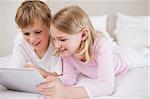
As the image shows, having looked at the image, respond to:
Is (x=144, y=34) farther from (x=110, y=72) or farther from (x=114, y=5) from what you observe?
(x=110, y=72)

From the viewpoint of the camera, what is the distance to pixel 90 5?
2865 mm

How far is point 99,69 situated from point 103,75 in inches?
1.2

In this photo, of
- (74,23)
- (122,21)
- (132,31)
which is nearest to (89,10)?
(122,21)

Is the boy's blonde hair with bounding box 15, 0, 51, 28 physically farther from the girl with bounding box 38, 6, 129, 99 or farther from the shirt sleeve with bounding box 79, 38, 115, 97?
the shirt sleeve with bounding box 79, 38, 115, 97

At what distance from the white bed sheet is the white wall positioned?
5.78ft

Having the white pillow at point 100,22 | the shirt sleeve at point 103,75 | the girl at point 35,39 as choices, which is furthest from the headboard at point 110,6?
the shirt sleeve at point 103,75

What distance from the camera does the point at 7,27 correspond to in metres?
2.81

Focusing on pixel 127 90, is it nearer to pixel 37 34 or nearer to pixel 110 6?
pixel 37 34

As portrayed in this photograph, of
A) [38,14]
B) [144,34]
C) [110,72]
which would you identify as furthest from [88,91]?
[144,34]

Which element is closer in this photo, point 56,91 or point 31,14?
point 56,91

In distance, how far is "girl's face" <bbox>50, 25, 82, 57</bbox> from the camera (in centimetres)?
102

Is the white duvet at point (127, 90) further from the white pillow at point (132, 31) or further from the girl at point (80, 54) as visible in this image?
the white pillow at point (132, 31)

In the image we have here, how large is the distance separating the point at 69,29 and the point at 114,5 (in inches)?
75.4

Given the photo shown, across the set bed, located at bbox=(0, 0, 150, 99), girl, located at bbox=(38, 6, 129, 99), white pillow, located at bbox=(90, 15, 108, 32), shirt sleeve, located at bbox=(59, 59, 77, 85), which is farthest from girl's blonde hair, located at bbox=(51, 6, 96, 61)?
white pillow, located at bbox=(90, 15, 108, 32)
